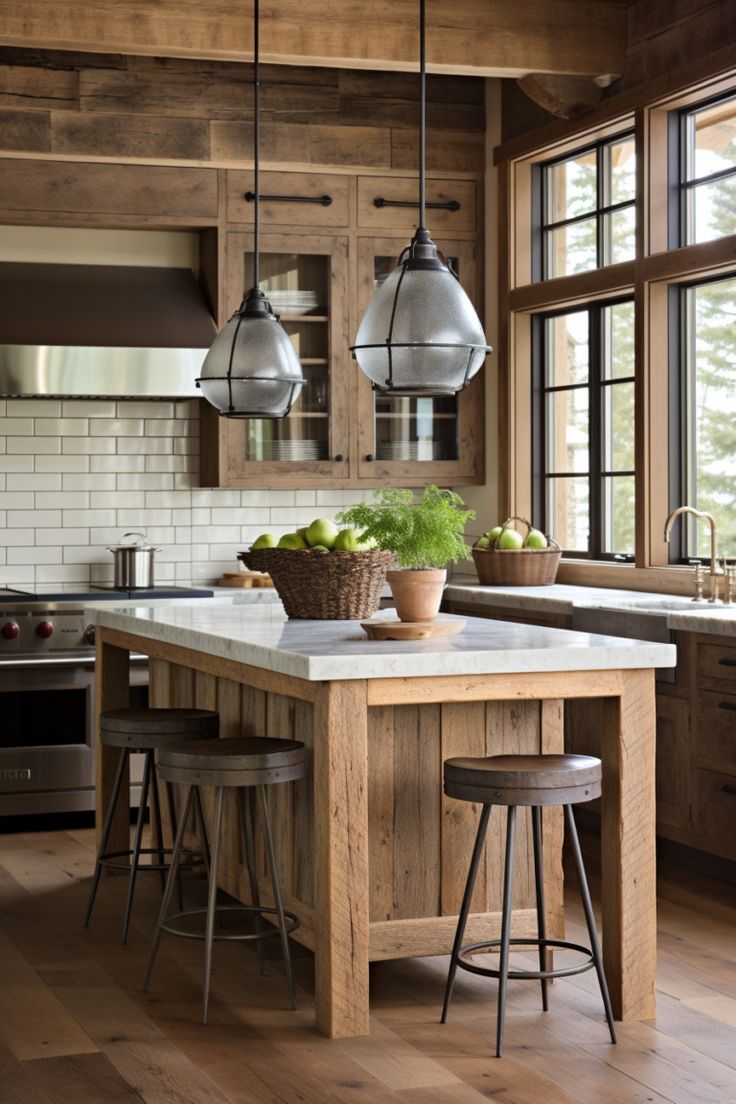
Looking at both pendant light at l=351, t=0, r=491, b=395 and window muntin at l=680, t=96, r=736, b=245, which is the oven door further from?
window muntin at l=680, t=96, r=736, b=245

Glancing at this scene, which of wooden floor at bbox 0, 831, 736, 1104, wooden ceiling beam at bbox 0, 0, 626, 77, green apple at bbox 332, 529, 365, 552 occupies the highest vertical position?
wooden ceiling beam at bbox 0, 0, 626, 77

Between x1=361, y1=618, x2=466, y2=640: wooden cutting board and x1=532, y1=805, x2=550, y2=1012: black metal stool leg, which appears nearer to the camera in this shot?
x1=532, y1=805, x2=550, y2=1012: black metal stool leg

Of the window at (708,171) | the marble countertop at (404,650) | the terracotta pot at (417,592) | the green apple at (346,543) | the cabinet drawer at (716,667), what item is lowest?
the cabinet drawer at (716,667)

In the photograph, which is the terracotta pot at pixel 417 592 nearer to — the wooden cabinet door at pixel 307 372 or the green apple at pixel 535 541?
the green apple at pixel 535 541

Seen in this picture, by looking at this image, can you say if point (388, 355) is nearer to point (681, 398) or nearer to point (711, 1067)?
point (711, 1067)

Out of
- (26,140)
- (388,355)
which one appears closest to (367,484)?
(26,140)

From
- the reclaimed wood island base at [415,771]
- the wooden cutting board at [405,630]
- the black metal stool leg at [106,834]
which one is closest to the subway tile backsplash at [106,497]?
the black metal stool leg at [106,834]

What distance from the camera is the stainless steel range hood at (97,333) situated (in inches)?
249

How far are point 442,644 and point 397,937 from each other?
768mm

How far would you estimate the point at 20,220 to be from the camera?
21.2 feet

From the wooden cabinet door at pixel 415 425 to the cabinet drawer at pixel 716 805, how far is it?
2.46 meters

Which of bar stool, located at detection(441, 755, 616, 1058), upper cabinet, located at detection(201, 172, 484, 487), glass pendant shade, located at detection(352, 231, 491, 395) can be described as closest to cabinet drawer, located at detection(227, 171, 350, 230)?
upper cabinet, located at detection(201, 172, 484, 487)

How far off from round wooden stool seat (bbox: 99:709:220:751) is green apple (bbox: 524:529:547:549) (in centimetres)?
236

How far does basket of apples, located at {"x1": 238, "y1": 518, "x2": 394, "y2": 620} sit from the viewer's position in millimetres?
4375
